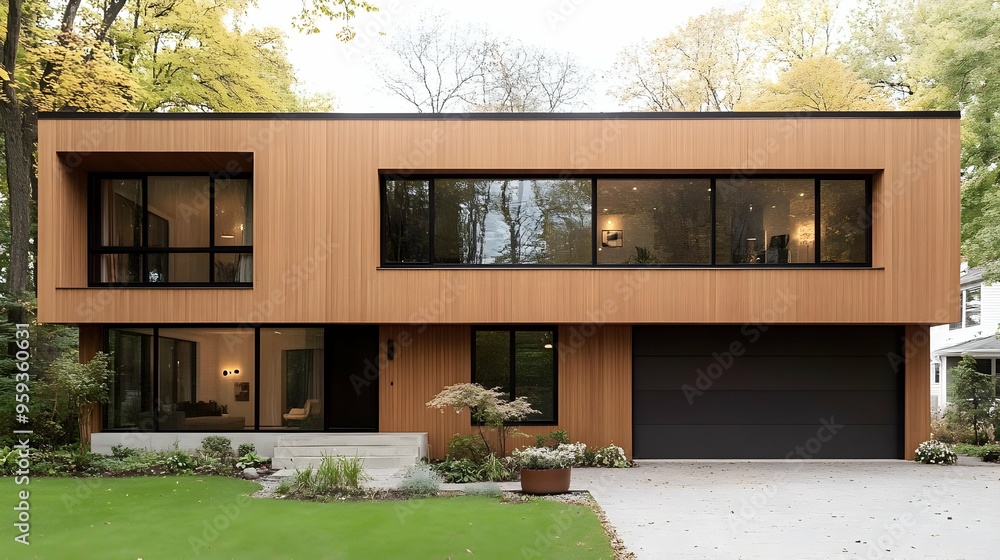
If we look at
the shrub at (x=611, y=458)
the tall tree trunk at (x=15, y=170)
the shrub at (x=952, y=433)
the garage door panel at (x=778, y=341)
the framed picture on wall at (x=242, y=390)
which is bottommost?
the shrub at (x=952, y=433)

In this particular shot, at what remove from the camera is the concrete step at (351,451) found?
37.6 ft

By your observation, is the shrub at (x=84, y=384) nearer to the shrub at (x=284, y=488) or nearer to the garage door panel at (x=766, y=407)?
the shrub at (x=284, y=488)

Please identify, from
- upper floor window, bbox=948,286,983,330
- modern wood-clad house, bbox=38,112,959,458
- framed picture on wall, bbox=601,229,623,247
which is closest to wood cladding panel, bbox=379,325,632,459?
modern wood-clad house, bbox=38,112,959,458

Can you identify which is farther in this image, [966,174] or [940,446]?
[966,174]

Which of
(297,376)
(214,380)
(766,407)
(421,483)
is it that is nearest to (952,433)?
(766,407)

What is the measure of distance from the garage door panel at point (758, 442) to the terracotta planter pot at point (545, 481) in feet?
11.8

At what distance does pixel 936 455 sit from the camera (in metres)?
11.9

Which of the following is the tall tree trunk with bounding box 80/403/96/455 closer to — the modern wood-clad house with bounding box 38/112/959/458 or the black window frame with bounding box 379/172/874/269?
the modern wood-clad house with bounding box 38/112/959/458

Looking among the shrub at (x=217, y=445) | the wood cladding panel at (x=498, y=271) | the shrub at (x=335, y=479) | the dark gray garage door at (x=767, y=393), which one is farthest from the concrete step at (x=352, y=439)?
the dark gray garage door at (x=767, y=393)

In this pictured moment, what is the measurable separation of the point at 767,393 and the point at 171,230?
38.3 ft

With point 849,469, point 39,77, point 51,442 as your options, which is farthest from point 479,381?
point 39,77

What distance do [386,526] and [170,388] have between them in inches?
267

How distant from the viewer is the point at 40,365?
1424 centimetres

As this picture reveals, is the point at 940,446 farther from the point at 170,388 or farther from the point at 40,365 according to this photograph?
the point at 40,365
